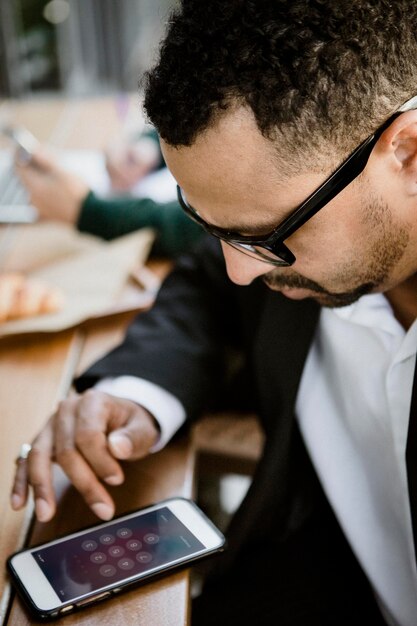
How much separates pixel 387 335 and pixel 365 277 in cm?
11

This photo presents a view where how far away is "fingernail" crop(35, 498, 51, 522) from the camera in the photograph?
81 cm

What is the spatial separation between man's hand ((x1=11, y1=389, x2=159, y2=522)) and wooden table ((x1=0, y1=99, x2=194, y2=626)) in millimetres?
21

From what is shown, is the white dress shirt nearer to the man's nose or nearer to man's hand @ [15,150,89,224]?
the man's nose

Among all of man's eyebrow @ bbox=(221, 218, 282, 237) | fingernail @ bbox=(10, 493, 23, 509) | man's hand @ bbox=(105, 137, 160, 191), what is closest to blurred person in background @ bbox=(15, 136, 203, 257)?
man's hand @ bbox=(105, 137, 160, 191)

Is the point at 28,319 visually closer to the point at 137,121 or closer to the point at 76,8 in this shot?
the point at 137,121

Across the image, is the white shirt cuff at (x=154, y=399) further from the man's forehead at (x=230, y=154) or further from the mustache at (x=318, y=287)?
the man's forehead at (x=230, y=154)

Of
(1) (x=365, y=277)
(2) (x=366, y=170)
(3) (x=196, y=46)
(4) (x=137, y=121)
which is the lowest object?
(4) (x=137, y=121)

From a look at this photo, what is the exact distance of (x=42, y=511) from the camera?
811mm

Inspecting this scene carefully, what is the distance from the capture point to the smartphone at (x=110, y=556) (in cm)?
71

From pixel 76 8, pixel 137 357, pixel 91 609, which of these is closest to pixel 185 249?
pixel 137 357

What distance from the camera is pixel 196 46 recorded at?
2.27ft

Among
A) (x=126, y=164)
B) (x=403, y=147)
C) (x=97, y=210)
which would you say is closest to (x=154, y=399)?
(x=403, y=147)

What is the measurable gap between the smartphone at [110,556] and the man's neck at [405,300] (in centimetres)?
35

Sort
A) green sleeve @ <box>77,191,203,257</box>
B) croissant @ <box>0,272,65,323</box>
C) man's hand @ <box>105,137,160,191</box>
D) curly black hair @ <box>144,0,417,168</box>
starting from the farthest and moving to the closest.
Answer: man's hand @ <box>105,137,160,191</box> < green sleeve @ <box>77,191,203,257</box> < croissant @ <box>0,272,65,323</box> < curly black hair @ <box>144,0,417,168</box>
